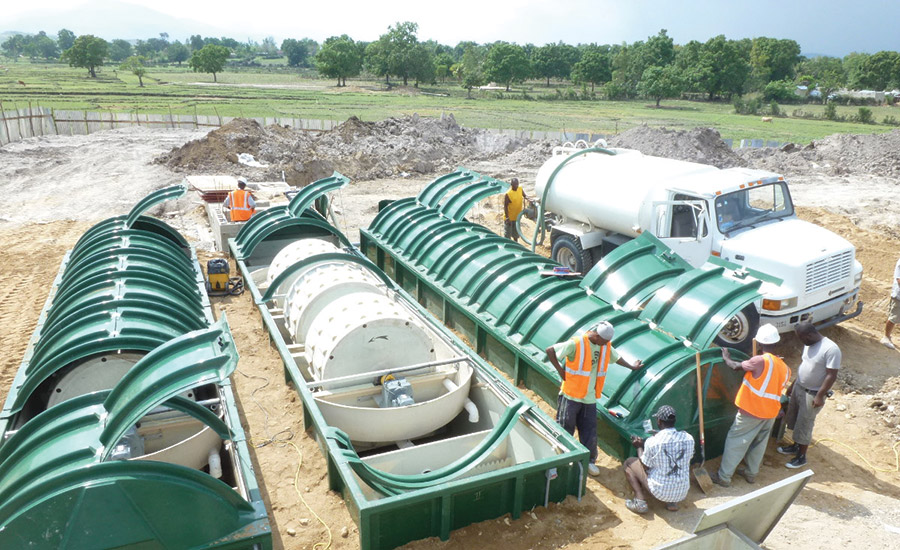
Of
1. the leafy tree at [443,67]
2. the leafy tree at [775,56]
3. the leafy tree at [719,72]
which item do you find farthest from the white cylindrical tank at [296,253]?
the leafy tree at [775,56]

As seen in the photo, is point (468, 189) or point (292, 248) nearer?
point (292, 248)

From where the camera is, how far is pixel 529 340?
9.30 meters

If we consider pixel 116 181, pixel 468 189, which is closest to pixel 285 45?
pixel 116 181

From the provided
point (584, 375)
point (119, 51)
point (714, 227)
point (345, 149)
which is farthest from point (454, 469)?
point (119, 51)

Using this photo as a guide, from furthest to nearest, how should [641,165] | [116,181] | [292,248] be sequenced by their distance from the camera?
[116,181] < [641,165] < [292,248]

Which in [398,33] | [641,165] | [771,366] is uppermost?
[398,33]

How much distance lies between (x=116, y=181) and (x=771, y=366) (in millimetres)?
23736

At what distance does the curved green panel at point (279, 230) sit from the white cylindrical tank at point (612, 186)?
15.4 ft

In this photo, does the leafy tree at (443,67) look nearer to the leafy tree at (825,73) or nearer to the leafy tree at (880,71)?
the leafy tree at (825,73)

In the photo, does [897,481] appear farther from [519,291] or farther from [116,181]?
[116,181]

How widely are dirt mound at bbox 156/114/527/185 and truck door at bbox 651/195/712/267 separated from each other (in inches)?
633

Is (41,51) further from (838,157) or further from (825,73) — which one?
(838,157)

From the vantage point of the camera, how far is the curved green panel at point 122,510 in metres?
4.77

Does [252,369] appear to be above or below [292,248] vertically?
below
